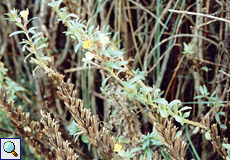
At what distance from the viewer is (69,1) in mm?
1070

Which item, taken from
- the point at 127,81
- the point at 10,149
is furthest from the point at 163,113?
the point at 10,149

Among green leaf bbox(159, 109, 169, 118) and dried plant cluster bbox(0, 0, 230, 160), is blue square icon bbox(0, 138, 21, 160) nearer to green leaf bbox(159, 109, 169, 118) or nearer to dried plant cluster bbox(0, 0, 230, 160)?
dried plant cluster bbox(0, 0, 230, 160)

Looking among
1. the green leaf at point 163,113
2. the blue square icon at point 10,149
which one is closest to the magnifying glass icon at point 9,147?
the blue square icon at point 10,149

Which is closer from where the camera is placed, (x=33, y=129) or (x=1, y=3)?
(x=33, y=129)

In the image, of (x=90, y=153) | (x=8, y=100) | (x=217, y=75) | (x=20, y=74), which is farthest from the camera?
(x=20, y=74)

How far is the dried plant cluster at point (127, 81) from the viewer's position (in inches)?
27.6

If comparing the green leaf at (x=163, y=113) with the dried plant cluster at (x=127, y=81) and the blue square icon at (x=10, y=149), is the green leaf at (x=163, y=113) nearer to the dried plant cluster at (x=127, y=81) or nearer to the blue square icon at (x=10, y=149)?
the dried plant cluster at (x=127, y=81)

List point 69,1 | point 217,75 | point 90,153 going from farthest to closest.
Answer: point 90,153 → point 69,1 → point 217,75

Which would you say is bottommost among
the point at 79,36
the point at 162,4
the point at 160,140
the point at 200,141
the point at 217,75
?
the point at 200,141

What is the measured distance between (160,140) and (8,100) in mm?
470

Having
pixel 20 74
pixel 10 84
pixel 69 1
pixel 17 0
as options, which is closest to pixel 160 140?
pixel 10 84

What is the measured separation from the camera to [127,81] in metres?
0.74

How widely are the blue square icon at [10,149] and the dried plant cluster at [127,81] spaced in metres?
0.05

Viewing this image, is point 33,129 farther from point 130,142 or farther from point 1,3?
point 1,3
